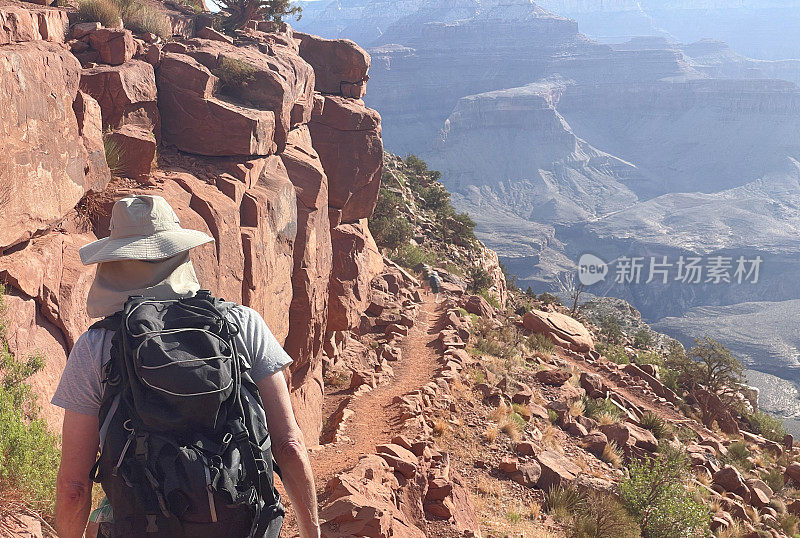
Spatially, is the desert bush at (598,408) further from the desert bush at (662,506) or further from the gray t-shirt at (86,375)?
the gray t-shirt at (86,375)

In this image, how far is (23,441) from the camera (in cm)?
455

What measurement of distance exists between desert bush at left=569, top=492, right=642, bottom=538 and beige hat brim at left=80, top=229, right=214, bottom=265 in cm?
761

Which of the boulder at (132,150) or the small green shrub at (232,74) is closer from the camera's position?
the boulder at (132,150)

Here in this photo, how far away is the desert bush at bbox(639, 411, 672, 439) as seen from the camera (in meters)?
15.8

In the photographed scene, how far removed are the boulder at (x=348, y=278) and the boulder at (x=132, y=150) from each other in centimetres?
811

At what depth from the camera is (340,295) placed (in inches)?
640

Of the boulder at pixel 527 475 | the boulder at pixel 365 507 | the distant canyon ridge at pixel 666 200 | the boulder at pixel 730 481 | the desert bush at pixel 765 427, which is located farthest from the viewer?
the distant canyon ridge at pixel 666 200

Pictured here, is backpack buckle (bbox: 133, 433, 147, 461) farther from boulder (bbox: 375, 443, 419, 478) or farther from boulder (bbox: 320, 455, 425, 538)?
boulder (bbox: 375, 443, 419, 478)

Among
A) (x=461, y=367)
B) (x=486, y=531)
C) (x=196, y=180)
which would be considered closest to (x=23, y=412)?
(x=196, y=180)

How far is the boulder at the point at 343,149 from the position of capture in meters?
17.3

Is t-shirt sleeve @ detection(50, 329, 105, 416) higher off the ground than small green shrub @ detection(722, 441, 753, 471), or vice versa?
t-shirt sleeve @ detection(50, 329, 105, 416)

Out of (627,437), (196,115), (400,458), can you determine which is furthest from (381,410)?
(196,115)

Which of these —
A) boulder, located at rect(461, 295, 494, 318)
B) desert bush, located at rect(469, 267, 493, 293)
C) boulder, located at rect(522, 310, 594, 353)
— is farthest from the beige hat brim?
desert bush, located at rect(469, 267, 493, 293)

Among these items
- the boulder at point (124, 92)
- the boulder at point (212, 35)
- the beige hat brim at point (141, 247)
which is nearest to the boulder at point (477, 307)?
the boulder at point (212, 35)
